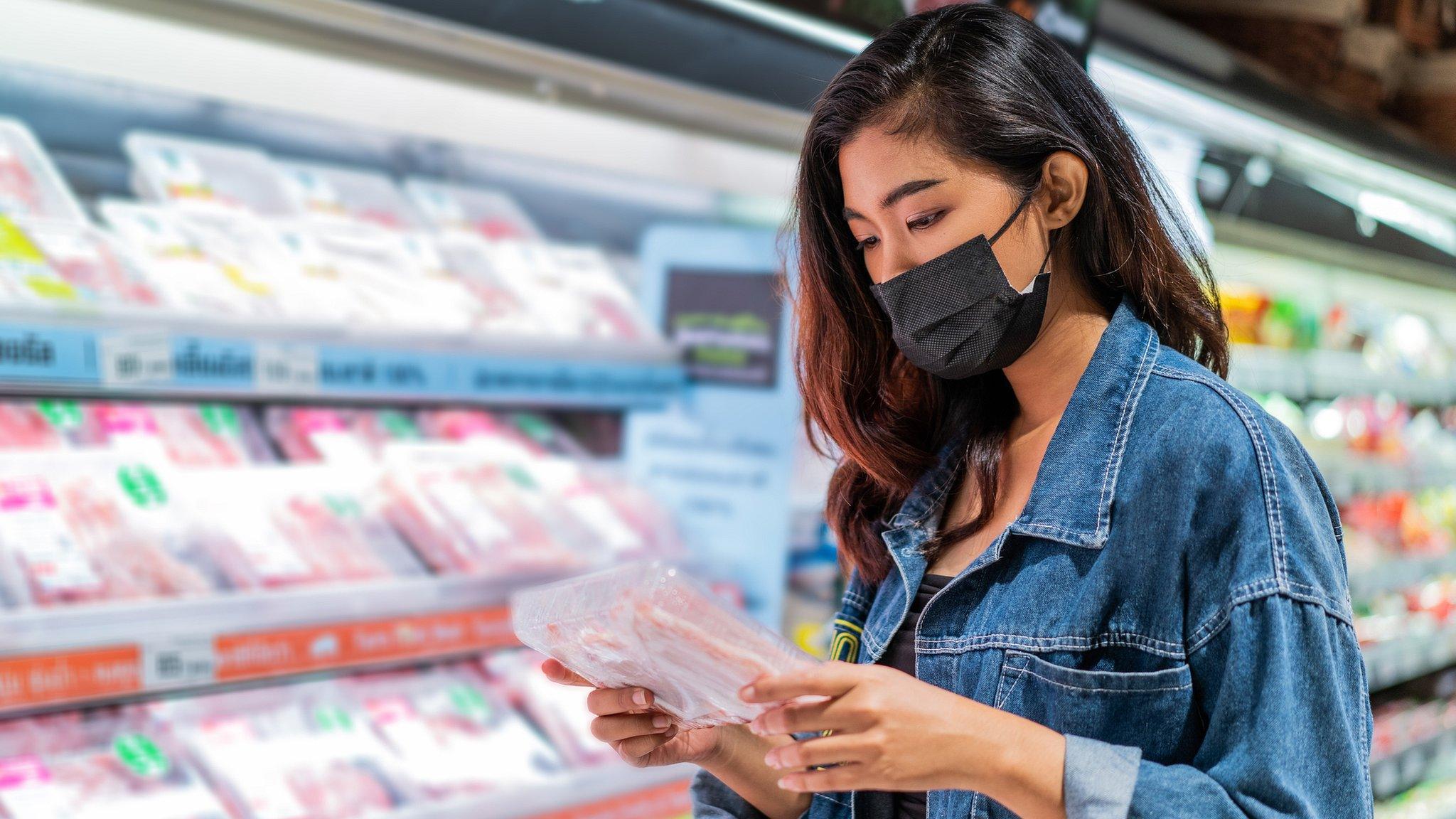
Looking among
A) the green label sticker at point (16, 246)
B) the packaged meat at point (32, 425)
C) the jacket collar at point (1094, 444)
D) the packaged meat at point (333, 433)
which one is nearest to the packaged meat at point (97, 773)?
the packaged meat at point (32, 425)

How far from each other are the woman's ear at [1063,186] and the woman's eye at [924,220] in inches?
4.3

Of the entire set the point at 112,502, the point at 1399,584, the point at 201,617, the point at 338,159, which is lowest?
the point at 1399,584

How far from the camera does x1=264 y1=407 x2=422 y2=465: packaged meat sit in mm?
2285

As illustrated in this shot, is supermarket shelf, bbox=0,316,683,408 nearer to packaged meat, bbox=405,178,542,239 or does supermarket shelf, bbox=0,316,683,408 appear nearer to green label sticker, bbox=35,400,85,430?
green label sticker, bbox=35,400,85,430

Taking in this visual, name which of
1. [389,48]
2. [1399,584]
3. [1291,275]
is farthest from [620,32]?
[1399,584]

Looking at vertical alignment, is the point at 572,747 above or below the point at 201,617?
below

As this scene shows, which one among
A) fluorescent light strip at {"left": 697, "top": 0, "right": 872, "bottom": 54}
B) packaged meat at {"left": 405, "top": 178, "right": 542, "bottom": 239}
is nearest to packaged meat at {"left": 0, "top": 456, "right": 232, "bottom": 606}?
packaged meat at {"left": 405, "top": 178, "right": 542, "bottom": 239}

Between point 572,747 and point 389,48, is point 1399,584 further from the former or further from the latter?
point 389,48

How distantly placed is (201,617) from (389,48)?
101 cm

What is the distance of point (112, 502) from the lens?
1936 millimetres

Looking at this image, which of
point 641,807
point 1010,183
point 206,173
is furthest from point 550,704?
point 1010,183

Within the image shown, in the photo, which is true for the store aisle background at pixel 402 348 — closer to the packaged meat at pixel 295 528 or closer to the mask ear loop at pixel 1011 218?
the packaged meat at pixel 295 528

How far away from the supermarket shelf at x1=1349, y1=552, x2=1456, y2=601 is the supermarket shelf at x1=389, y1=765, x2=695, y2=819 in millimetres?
2417

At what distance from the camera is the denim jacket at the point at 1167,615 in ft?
3.05
